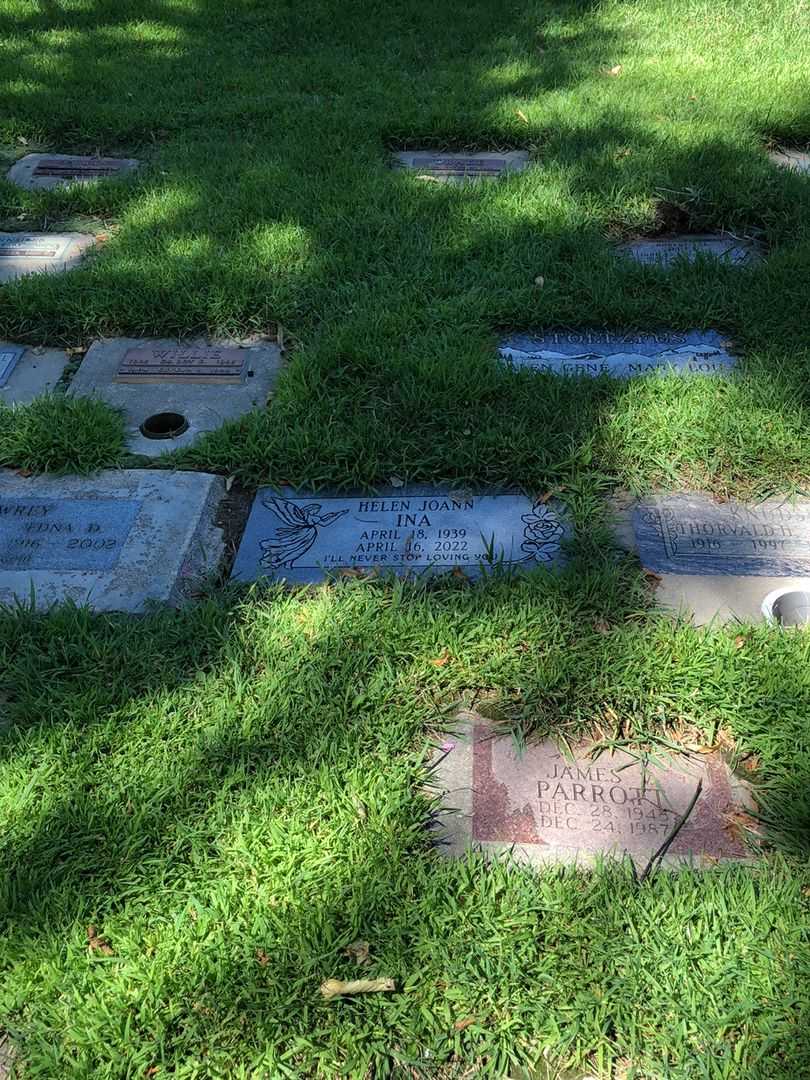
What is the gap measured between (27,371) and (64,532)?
1082 millimetres

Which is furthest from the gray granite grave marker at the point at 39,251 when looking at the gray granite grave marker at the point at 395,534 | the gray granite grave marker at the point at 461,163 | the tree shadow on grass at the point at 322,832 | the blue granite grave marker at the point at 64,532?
the tree shadow on grass at the point at 322,832

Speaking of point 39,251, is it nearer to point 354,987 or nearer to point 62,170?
point 62,170

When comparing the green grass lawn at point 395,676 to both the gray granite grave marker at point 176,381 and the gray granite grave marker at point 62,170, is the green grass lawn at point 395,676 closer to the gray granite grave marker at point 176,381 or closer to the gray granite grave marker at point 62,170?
the gray granite grave marker at point 176,381

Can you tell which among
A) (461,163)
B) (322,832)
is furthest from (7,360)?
(461,163)

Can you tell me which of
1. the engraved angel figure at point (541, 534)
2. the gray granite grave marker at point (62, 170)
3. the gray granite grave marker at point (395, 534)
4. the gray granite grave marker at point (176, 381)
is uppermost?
the gray granite grave marker at point (62, 170)

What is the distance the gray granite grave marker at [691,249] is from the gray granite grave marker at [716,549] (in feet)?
5.03

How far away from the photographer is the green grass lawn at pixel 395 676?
1.67 metres

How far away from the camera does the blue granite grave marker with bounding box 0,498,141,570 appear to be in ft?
8.56

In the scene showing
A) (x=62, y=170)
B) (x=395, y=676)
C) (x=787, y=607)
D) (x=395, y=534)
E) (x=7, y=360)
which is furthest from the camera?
(x=62, y=170)

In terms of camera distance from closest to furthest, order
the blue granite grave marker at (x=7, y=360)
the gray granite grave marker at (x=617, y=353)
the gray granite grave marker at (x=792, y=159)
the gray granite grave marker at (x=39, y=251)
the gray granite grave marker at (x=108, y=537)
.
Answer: the gray granite grave marker at (x=108, y=537)
the gray granite grave marker at (x=617, y=353)
the blue granite grave marker at (x=7, y=360)
the gray granite grave marker at (x=39, y=251)
the gray granite grave marker at (x=792, y=159)

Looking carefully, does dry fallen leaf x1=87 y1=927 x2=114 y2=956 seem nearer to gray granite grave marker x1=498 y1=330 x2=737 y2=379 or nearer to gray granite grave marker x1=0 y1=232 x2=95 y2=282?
gray granite grave marker x1=498 y1=330 x2=737 y2=379

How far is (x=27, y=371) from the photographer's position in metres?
3.46

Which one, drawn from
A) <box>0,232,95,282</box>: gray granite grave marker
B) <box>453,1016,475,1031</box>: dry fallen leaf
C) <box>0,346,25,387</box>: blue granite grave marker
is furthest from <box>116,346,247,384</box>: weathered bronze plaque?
<box>453,1016,475,1031</box>: dry fallen leaf

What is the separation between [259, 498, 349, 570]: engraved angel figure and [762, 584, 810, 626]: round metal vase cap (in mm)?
1262
